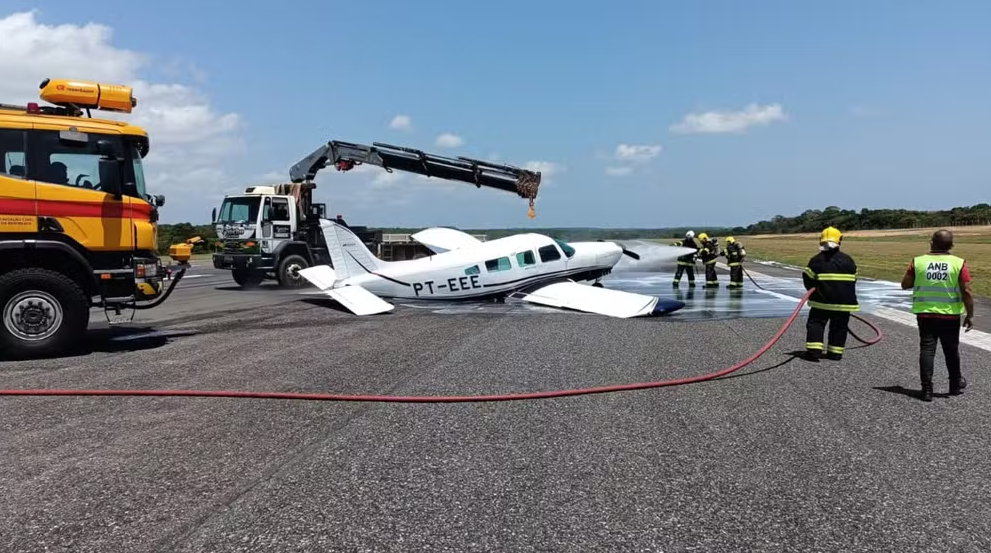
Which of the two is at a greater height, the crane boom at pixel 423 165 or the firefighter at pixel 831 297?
the crane boom at pixel 423 165

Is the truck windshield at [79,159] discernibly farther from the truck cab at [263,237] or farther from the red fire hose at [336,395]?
the truck cab at [263,237]

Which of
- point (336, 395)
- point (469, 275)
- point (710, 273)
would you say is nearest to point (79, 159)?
point (336, 395)

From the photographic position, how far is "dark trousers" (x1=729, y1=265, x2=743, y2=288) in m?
20.0

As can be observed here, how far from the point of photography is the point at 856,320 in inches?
527

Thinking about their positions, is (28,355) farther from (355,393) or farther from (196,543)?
(196,543)

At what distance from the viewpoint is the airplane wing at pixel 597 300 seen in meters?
13.6

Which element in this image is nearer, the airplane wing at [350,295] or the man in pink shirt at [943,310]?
the man in pink shirt at [943,310]

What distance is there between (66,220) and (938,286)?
10849 millimetres

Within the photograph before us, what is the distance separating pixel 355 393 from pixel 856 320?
35.2 ft

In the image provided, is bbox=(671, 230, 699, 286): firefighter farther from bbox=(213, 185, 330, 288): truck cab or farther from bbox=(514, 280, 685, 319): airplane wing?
bbox=(213, 185, 330, 288): truck cab

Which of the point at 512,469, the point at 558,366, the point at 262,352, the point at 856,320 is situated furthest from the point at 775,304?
the point at 512,469

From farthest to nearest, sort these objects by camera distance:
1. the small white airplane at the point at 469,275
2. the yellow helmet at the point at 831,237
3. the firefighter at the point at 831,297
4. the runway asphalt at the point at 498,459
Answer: the small white airplane at the point at 469,275 < the yellow helmet at the point at 831,237 < the firefighter at the point at 831,297 < the runway asphalt at the point at 498,459

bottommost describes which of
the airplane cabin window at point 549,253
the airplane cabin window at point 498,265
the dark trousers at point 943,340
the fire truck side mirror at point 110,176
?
the dark trousers at point 943,340

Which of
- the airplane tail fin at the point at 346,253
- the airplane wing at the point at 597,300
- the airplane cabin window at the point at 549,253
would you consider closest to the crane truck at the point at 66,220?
the airplane tail fin at the point at 346,253
